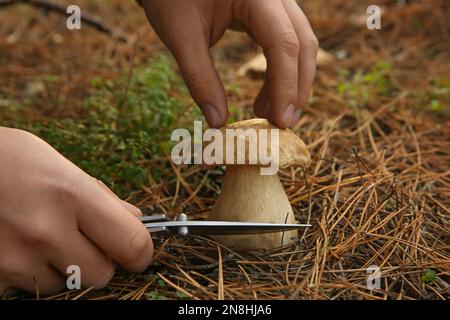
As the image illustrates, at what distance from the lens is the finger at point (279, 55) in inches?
76.9

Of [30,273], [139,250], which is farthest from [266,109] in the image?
[30,273]

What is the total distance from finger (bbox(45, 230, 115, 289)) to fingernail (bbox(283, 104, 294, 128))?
761 millimetres

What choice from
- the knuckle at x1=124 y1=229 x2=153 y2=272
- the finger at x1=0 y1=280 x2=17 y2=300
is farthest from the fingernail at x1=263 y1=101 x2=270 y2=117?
the finger at x1=0 y1=280 x2=17 y2=300

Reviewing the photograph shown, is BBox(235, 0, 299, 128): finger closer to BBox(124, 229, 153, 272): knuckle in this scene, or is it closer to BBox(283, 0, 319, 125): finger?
BBox(283, 0, 319, 125): finger

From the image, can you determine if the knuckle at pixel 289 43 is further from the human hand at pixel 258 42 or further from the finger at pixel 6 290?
the finger at pixel 6 290

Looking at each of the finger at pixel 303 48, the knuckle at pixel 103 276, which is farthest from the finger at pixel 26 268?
the finger at pixel 303 48

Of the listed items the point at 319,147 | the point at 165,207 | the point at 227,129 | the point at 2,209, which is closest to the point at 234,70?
the point at 319,147

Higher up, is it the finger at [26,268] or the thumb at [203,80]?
the thumb at [203,80]

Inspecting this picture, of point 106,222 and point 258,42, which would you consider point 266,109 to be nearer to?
point 258,42

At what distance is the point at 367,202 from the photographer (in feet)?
7.09

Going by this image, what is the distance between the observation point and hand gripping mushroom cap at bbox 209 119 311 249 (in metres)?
1.83

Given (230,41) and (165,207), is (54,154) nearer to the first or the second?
(165,207)

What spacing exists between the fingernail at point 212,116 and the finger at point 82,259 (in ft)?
2.06
